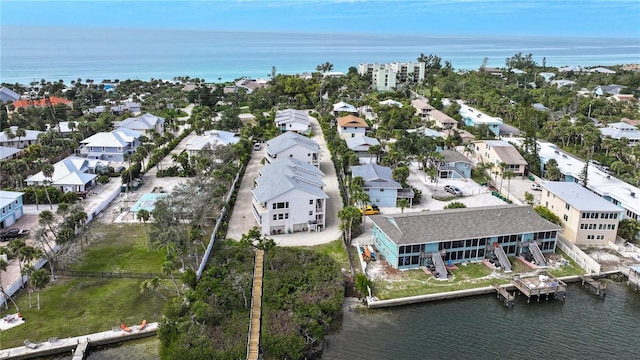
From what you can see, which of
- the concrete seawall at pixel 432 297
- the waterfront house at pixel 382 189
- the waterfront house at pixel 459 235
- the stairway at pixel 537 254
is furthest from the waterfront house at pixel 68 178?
the stairway at pixel 537 254

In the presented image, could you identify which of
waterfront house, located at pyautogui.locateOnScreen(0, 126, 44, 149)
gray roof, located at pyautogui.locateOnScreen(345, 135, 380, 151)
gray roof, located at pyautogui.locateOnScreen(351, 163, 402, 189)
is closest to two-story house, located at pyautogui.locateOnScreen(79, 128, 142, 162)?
waterfront house, located at pyautogui.locateOnScreen(0, 126, 44, 149)

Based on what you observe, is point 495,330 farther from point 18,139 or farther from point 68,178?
point 18,139

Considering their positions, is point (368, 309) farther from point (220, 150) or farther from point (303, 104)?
point (303, 104)

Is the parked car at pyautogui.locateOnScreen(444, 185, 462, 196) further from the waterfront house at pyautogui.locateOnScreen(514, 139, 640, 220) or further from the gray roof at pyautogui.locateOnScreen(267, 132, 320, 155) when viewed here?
the gray roof at pyautogui.locateOnScreen(267, 132, 320, 155)

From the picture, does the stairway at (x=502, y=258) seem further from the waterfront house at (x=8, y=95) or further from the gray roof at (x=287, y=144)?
the waterfront house at (x=8, y=95)

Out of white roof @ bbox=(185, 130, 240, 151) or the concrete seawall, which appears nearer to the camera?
the concrete seawall

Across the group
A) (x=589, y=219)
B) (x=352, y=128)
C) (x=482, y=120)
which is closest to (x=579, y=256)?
(x=589, y=219)
